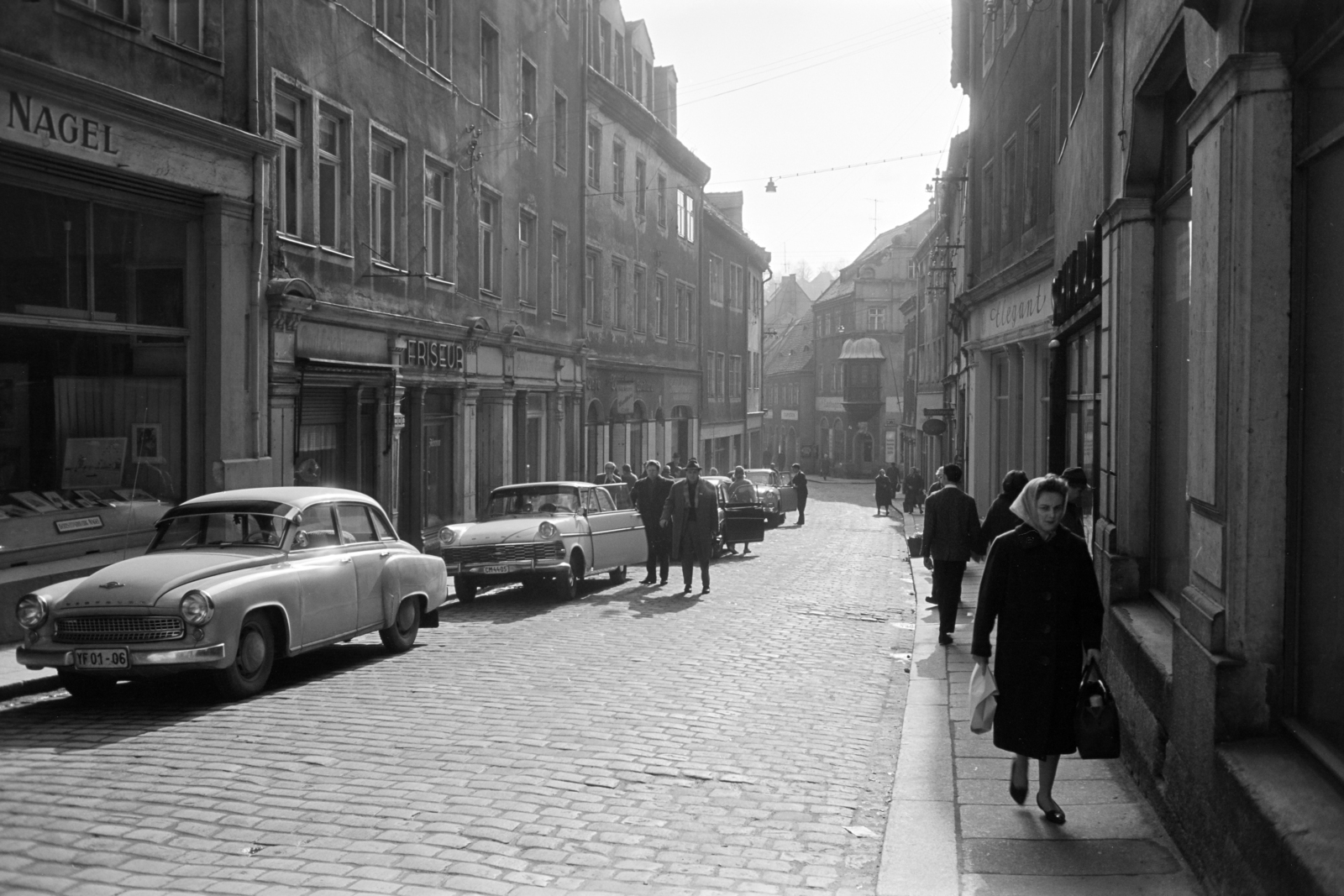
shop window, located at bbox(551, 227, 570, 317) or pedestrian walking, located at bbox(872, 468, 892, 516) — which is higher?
shop window, located at bbox(551, 227, 570, 317)

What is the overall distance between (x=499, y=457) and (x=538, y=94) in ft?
26.9

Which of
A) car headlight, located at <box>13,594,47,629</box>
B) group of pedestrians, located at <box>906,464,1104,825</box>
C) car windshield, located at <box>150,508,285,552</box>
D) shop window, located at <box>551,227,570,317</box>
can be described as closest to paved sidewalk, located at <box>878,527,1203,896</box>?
group of pedestrians, located at <box>906,464,1104,825</box>

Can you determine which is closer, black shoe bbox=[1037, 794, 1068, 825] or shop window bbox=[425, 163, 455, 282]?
black shoe bbox=[1037, 794, 1068, 825]

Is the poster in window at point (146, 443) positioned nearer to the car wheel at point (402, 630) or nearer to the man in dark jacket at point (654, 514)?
the car wheel at point (402, 630)

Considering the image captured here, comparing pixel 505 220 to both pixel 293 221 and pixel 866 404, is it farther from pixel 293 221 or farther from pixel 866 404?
pixel 866 404

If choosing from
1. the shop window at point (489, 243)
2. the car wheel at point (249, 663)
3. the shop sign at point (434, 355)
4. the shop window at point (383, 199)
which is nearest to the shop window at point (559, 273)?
the shop window at point (489, 243)

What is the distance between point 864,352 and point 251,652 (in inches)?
2787

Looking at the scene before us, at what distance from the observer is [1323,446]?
4.80 meters

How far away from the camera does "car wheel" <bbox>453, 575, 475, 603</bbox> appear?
16.5 m

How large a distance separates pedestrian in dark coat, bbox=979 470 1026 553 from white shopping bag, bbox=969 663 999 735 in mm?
4794

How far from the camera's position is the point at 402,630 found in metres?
12.2

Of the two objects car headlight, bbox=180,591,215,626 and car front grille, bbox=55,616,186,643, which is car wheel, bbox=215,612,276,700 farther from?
car front grille, bbox=55,616,186,643

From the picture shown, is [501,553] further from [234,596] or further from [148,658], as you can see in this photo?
[148,658]

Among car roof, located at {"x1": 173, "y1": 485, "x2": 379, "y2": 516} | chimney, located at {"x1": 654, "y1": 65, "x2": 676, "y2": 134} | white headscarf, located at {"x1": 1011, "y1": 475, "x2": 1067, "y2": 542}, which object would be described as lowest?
car roof, located at {"x1": 173, "y1": 485, "x2": 379, "y2": 516}
